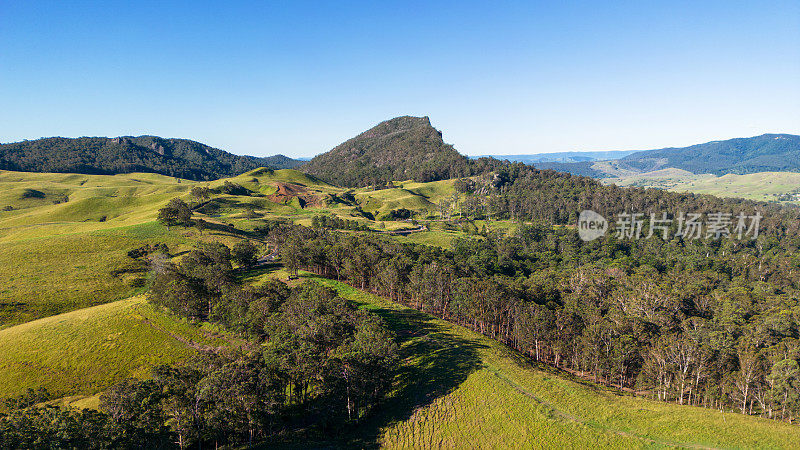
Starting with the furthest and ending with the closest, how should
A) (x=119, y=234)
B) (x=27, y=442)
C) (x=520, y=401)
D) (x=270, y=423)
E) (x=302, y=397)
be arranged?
(x=119, y=234) < (x=302, y=397) < (x=520, y=401) < (x=270, y=423) < (x=27, y=442)

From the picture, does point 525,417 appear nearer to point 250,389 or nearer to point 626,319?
point 250,389

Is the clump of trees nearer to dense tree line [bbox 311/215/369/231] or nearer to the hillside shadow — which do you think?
the hillside shadow

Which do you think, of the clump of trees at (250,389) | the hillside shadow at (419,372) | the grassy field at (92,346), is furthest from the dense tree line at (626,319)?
the grassy field at (92,346)

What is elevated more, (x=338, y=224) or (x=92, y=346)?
(x=338, y=224)

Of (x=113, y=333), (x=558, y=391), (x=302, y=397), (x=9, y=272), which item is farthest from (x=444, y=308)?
(x=9, y=272)

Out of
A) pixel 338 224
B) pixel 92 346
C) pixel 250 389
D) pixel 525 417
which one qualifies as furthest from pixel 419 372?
pixel 338 224

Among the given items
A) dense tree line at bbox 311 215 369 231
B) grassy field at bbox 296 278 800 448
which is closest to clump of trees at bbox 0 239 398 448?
grassy field at bbox 296 278 800 448

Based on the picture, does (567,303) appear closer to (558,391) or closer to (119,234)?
(558,391)
